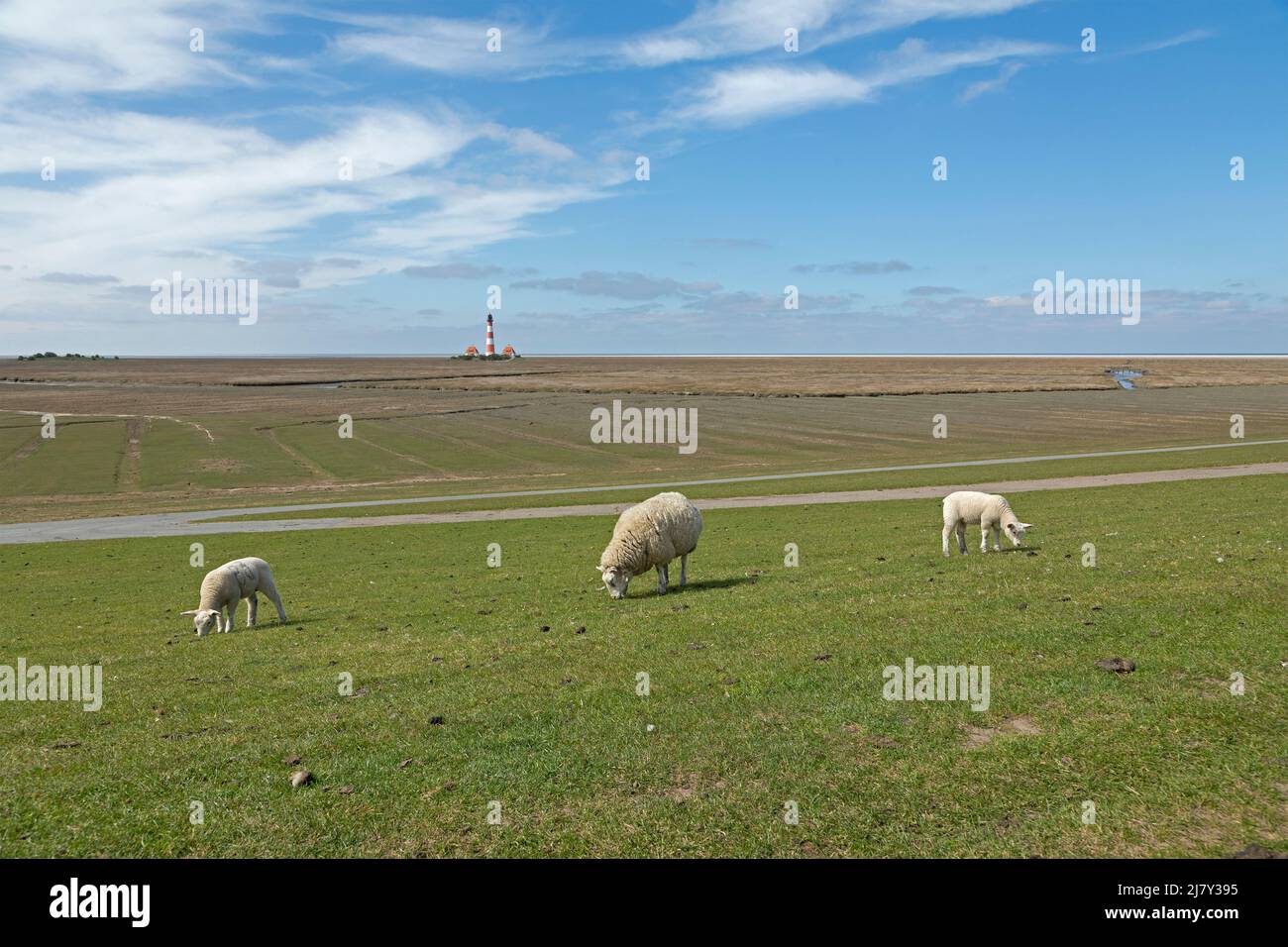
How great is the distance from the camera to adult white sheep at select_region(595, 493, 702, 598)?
20031 millimetres

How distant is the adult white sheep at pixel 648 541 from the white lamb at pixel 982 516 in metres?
7.60

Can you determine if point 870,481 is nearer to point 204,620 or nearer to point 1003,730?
point 204,620

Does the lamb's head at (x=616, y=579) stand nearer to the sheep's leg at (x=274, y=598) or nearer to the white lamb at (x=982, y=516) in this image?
the sheep's leg at (x=274, y=598)

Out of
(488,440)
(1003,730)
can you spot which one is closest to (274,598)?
(1003,730)

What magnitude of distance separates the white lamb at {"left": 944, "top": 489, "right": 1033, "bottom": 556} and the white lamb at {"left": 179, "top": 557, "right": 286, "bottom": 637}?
18.2 m

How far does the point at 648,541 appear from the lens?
66.5ft

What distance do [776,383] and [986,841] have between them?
184 meters

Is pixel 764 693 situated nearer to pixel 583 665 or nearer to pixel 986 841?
pixel 583 665

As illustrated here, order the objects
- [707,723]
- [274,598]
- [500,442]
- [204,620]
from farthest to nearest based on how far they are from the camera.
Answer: [500,442] < [274,598] < [204,620] < [707,723]

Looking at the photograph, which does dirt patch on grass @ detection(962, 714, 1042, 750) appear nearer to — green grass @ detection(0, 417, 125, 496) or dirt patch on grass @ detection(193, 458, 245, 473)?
green grass @ detection(0, 417, 125, 496)

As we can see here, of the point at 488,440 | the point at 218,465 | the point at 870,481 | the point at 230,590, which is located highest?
the point at 488,440

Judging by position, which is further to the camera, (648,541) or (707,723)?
(648,541)

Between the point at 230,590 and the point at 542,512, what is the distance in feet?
81.5
